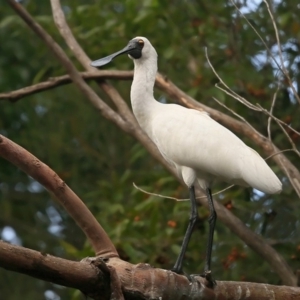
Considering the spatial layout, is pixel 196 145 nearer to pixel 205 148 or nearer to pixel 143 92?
pixel 205 148

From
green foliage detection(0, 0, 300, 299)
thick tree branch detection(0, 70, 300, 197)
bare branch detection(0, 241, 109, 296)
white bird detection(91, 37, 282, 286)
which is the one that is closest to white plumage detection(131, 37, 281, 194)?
white bird detection(91, 37, 282, 286)

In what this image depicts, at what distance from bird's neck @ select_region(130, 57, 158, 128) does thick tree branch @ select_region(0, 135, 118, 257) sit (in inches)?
48.7

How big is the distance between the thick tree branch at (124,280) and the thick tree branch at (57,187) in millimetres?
194

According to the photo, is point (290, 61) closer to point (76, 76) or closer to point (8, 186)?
point (76, 76)

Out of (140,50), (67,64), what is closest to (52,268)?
(140,50)

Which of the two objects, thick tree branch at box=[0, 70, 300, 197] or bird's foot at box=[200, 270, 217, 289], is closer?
bird's foot at box=[200, 270, 217, 289]

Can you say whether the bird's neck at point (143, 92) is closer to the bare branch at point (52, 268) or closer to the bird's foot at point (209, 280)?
the bird's foot at point (209, 280)

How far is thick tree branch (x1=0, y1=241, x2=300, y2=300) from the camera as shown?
3422 mm

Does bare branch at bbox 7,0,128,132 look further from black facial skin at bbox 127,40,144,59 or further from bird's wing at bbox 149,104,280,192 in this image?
bird's wing at bbox 149,104,280,192

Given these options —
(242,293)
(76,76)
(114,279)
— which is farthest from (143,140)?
(114,279)

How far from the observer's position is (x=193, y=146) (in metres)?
5.14

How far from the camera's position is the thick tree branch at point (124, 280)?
342cm

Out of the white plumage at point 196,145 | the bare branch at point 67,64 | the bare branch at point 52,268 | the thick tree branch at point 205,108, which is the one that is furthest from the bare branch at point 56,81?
the bare branch at point 52,268

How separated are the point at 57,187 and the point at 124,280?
55cm
